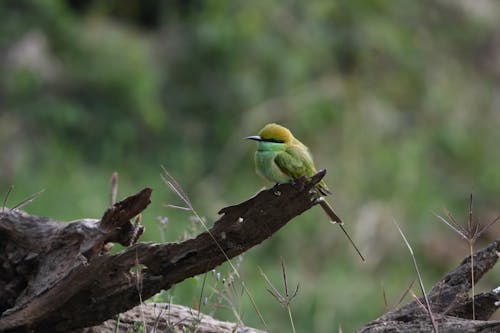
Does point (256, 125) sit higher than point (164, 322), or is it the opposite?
point (256, 125)

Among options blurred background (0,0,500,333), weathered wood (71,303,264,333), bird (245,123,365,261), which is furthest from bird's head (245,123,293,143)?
blurred background (0,0,500,333)

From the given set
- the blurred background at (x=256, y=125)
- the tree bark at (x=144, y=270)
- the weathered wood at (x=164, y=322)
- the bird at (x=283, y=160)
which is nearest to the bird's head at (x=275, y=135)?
the bird at (x=283, y=160)

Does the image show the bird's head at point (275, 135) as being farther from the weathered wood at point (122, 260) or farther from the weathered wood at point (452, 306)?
the weathered wood at point (452, 306)

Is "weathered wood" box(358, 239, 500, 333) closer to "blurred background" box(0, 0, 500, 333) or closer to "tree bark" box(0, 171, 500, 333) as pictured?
"tree bark" box(0, 171, 500, 333)

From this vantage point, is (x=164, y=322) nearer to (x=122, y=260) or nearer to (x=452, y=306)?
(x=122, y=260)

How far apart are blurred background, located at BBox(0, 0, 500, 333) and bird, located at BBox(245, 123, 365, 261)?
2910 mm

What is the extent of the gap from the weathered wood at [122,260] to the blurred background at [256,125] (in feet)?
10.2

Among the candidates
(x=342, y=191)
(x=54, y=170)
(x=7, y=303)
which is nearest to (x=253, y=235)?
(x=7, y=303)

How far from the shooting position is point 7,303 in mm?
3234

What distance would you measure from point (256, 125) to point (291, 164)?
174 inches

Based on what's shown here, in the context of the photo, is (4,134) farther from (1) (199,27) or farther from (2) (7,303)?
(2) (7,303)

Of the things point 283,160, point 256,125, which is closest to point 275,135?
point 283,160

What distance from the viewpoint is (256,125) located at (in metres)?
7.70

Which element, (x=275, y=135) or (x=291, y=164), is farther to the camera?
(x=275, y=135)
